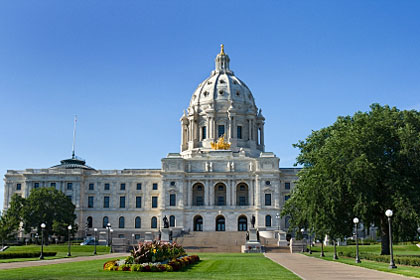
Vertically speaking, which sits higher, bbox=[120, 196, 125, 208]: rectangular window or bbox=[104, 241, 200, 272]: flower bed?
bbox=[120, 196, 125, 208]: rectangular window

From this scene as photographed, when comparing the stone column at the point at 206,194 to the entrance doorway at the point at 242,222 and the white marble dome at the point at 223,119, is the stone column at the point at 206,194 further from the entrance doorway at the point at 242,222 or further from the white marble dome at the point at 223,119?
the white marble dome at the point at 223,119

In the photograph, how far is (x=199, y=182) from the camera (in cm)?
10675

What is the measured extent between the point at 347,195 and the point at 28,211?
208ft

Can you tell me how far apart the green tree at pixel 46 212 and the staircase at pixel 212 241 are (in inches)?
807

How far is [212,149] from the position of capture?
11475 centimetres

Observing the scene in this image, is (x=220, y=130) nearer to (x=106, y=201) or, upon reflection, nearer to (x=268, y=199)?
(x=268, y=199)

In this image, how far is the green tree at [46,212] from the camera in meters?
90.5

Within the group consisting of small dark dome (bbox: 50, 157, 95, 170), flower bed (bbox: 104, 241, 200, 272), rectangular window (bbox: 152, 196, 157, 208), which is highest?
small dark dome (bbox: 50, 157, 95, 170)

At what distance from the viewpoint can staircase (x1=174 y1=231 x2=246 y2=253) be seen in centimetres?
7725

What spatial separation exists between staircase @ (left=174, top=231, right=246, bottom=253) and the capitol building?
25.4 feet

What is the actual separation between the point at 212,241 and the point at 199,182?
21.5 metres

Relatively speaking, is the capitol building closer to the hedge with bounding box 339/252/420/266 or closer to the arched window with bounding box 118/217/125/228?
the arched window with bounding box 118/217/125/228

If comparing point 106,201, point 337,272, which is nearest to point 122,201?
point 106,201

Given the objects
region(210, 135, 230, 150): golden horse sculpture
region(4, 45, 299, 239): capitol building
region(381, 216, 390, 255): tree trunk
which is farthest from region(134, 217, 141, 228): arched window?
region(381, 216, 390, 255): tree trunk
